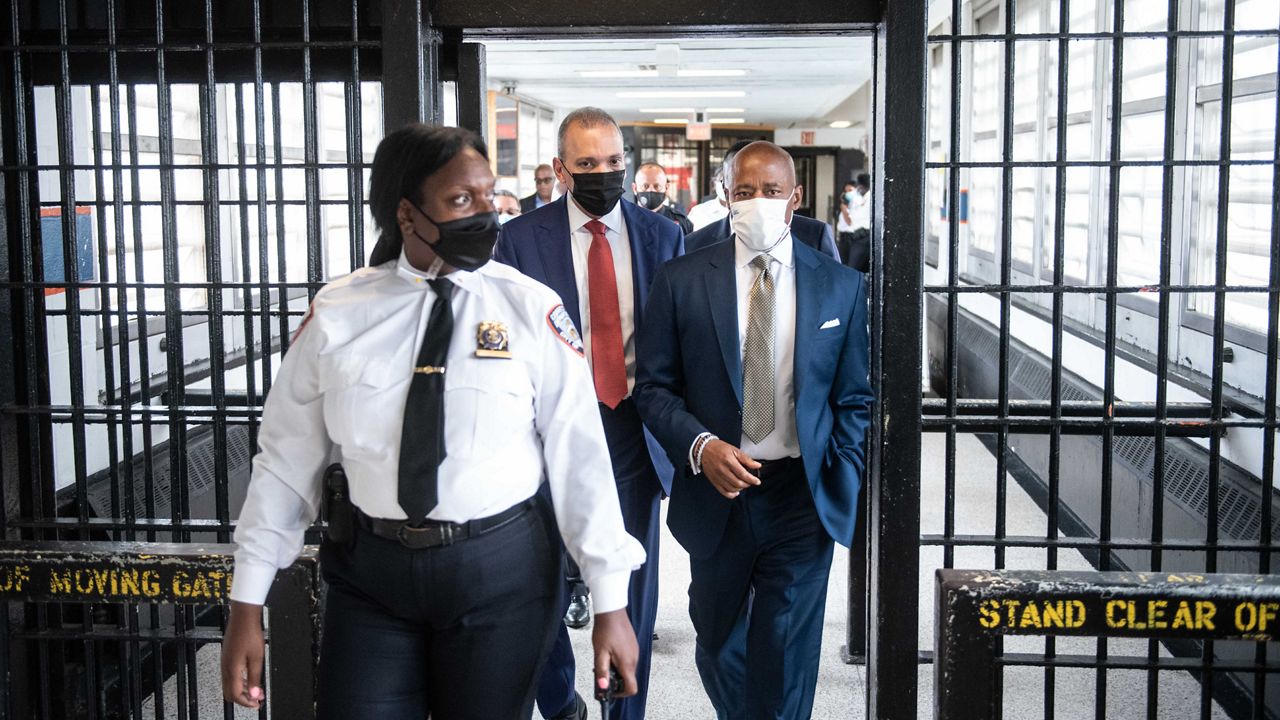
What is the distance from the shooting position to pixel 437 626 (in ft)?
6.29

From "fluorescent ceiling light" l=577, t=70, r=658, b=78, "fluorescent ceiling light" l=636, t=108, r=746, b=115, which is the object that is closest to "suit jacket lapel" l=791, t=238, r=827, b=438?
"fluorescent ceiling light" l=577, t=70, r=658, b=78

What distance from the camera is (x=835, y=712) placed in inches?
144

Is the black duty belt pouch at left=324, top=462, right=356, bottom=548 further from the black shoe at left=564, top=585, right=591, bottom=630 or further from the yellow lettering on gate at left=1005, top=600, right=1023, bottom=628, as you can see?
the black shoe at left=564, top=585, right=591, bottom=630

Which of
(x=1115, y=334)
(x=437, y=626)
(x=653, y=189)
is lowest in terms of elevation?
(x=437, y=626)

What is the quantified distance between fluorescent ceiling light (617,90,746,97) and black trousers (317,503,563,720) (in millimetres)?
15258

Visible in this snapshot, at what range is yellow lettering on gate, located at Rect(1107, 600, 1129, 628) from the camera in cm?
226

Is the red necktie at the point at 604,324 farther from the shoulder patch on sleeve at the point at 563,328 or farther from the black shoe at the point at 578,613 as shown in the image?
the black shoe at the point at 578,613

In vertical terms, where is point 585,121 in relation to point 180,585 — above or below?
above

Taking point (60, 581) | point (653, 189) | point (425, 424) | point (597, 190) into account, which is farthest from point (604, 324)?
point (653, 189)

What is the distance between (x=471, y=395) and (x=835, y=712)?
7.37 ft

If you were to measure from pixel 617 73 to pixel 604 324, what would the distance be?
11082 mm

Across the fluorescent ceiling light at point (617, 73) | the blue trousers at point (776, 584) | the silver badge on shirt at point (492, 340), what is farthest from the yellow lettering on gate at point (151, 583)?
the fluorescent ceiling light at point (617, 73)

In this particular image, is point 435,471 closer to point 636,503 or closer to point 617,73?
point 636,503

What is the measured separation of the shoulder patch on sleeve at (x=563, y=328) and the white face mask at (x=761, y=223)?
96 centimetres
